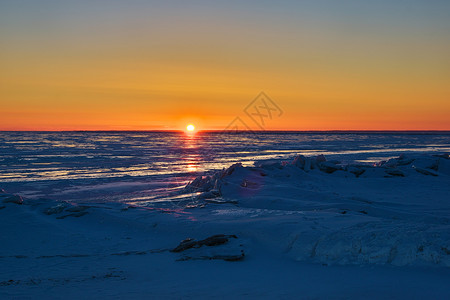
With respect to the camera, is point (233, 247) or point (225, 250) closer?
point (225, 250)

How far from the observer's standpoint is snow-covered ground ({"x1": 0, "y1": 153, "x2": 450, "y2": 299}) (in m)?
4.68

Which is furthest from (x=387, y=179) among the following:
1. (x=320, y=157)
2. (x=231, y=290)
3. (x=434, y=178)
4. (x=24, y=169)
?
(x=24, y=169)

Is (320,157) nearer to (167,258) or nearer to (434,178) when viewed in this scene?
(434,178)

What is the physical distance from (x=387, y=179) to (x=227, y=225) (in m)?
8.75

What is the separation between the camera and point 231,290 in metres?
4.65

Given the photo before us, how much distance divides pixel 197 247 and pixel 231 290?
154 centimetres

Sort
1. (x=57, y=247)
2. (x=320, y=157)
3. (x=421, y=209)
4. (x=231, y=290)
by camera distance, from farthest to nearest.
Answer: (x=320, y=157), (x=421, y=209), (x=57, y=247), (x=231, y=290)

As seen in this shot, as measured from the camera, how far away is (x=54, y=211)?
859cm

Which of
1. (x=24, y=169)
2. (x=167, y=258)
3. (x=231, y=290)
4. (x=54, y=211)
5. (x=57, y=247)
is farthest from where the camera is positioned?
(x=24, y=169)

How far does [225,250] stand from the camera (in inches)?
233

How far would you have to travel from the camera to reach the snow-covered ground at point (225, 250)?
4.68m

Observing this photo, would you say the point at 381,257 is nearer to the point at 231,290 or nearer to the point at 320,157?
the point at 231,290

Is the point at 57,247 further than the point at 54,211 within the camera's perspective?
No

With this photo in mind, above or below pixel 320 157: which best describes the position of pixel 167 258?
below
